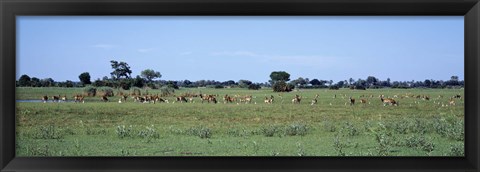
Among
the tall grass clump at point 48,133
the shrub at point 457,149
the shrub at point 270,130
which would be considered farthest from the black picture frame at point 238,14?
the shrub at point 270,130

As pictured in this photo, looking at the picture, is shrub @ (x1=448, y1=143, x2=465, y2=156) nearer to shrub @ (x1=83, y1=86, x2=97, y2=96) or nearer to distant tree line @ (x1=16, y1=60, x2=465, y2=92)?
distant tree line @ (x1=16, y1=60, x2=465, y2=92)

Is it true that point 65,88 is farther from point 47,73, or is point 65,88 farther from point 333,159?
point 333,159

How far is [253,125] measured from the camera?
3.61 metres

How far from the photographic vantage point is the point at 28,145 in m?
3.15

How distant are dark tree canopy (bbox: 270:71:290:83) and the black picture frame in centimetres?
80

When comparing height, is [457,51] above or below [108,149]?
above

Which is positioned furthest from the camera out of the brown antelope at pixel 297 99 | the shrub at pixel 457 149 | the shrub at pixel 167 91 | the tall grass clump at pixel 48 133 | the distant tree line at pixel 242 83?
the brown antelope at pixel 297 99

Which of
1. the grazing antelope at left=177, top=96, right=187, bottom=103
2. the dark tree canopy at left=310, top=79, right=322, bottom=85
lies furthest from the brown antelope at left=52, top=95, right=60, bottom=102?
the dark tree canopy at left=310, top=79, right=322, bottom=85

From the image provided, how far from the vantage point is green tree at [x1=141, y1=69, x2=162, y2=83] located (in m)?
3.38

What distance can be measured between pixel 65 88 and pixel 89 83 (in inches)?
6.6

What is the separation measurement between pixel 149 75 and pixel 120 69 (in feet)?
0.64

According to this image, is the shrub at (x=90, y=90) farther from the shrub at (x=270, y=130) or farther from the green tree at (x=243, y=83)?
the shrub at (x=270, y=130)

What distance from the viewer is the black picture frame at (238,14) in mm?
2619

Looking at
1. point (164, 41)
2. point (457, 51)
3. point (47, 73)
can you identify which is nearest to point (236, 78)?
point (164, 41)
